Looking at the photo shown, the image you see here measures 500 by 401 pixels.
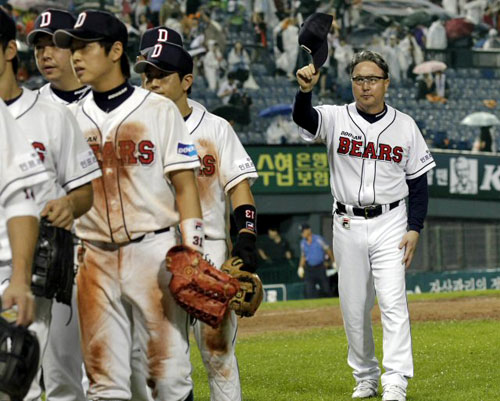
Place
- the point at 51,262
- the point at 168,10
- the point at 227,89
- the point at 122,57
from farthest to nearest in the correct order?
the point at 168,10 < the point at 227,89 < the point at 122,57 < the point at 51,262

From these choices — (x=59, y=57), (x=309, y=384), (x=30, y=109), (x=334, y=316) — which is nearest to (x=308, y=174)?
(x=334, y=316)

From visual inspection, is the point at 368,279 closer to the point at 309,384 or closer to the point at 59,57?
the point at 309,384

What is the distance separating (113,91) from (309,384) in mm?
4330

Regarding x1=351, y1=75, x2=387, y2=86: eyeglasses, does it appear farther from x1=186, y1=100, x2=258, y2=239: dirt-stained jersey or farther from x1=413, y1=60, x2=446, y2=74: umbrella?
x1=413, y1=60, x2=446, y2=74: umbrella

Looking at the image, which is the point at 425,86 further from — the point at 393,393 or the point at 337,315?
the point at 393,393

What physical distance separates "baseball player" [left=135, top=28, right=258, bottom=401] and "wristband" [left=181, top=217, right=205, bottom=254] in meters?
0.93

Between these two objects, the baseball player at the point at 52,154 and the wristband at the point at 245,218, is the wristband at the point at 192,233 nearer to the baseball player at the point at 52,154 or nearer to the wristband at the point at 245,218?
the baseball player at the point at 52,154

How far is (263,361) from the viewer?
10695mm

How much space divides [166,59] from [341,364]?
4894mm

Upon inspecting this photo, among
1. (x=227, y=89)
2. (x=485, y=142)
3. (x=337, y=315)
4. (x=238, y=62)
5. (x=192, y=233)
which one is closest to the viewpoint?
(x=192, y=233)

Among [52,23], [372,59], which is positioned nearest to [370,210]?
[372,59]

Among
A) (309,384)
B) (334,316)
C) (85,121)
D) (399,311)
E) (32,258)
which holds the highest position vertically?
(85,121)

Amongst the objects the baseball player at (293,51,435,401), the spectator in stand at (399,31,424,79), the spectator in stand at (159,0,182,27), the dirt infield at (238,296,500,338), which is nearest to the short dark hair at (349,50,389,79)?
the baseball player at (293,51,435,401)

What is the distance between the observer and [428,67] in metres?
27.7
